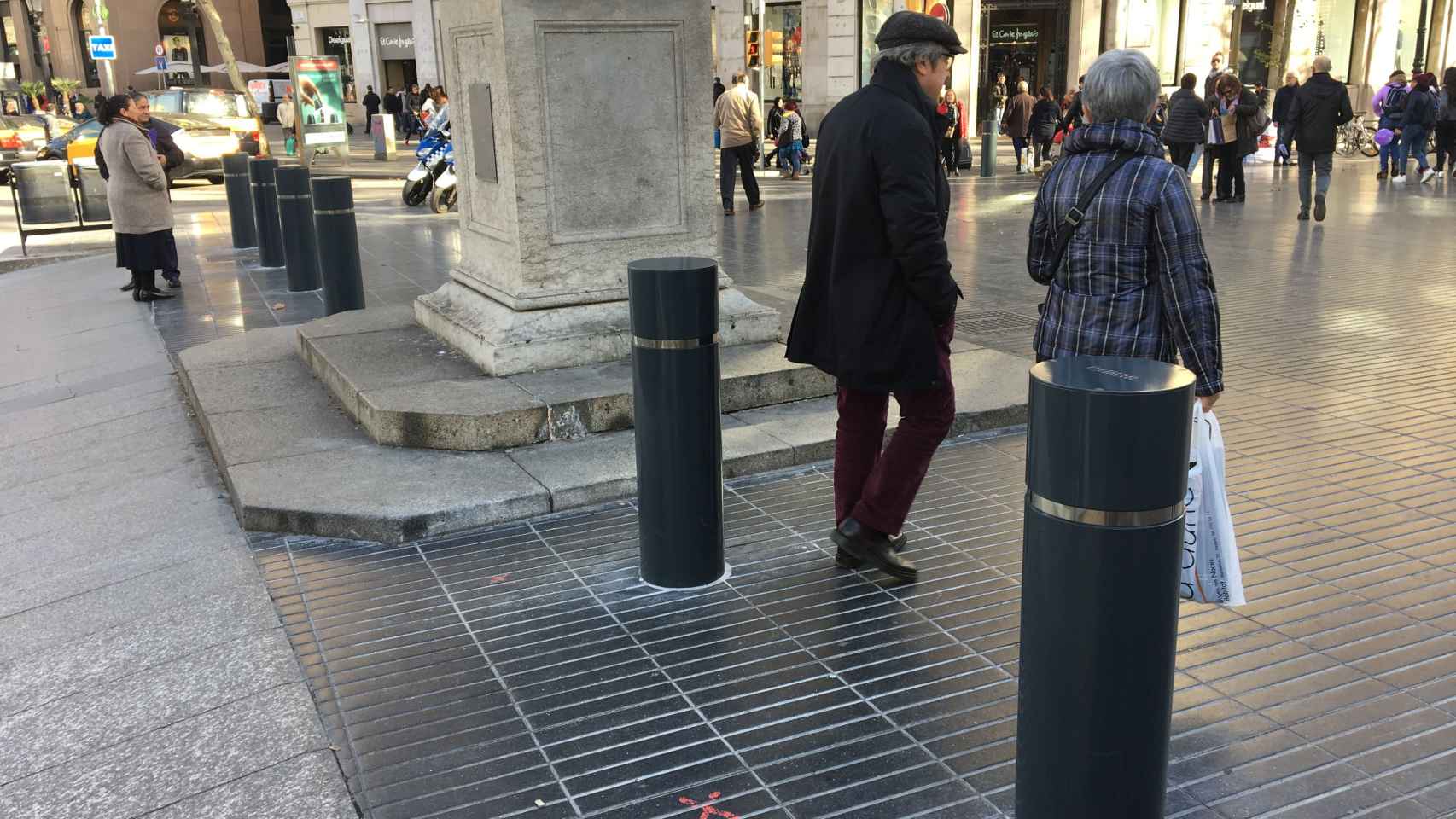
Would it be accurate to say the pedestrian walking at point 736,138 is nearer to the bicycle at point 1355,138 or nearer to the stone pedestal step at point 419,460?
the stone pedestal step at point 419,460

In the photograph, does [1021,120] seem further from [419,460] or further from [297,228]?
[419,460]

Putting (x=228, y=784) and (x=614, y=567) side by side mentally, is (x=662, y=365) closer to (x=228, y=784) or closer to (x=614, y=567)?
(x=614, y=567)

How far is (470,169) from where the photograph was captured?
22.4 feet

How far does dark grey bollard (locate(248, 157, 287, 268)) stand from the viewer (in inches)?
492

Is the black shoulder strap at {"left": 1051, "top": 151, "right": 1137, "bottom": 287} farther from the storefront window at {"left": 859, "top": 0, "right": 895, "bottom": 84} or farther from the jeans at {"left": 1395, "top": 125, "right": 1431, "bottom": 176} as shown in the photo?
the storefront window at {"left": 859, "top": 0, "right": 895, "bottom": 84}

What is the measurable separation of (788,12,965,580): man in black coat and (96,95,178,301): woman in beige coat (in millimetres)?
7955

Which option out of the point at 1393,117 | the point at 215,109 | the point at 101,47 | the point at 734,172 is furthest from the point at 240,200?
the point at 101,47

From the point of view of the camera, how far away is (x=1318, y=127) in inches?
547

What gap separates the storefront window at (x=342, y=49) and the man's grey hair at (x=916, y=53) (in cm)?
4599

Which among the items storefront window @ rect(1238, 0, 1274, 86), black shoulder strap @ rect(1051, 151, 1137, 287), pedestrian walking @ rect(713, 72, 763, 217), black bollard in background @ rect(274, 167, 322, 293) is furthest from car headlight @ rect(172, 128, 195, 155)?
storefront window @ rect(1238, 0, 1274, 86)

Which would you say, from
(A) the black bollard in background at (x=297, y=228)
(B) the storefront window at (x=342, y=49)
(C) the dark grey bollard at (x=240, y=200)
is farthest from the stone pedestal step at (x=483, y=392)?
(B) the storefront window at (x=342, y=49)

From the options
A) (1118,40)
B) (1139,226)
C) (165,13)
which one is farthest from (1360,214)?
(165,13)

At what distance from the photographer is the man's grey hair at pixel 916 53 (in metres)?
3.88

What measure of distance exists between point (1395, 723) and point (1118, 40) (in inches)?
1248
